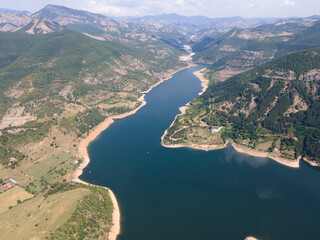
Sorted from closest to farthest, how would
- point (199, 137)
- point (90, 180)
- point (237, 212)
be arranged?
point (237, 212) < point (90, 180) < point (199, 137)

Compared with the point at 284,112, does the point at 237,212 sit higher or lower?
lower

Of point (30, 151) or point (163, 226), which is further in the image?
point (30, 151)

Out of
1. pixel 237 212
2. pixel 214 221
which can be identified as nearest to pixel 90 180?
pixel 214 221

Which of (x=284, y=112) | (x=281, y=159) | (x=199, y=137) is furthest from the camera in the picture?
(x=284, y=112)

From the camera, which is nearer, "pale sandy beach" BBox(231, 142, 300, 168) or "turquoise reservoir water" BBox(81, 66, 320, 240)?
"turquoise reservoir water" BBox(81, 66, 320, 240)

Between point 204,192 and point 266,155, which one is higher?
point 266,155

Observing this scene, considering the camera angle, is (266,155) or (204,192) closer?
(204,192)

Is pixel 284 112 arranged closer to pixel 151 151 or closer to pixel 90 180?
pixel 151 151

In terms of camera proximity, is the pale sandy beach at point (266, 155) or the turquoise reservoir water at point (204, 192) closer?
the turquoise reservoir water at point (204, 192)
